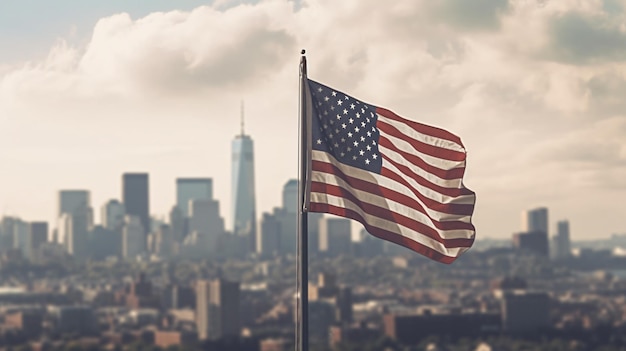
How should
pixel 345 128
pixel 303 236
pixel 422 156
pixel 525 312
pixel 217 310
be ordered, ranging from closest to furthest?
pixel 303 236, pixel 345 128, pixel 422 156, pixel 525 312, pixel 217 310

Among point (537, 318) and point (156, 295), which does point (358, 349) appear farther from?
point (156, 295)

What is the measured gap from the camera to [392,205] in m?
8.95

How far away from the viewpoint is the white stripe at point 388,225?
8.67m

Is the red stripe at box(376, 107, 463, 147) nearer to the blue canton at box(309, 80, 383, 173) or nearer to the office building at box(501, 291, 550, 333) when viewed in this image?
the blue canton at box(309, 80, 383, 173)

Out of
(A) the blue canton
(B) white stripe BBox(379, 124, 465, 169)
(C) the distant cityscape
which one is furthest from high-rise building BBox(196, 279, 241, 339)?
(A) the blue canton

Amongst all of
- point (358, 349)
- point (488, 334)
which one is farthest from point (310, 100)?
point (488, 334)

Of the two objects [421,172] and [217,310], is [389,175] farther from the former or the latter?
[217,310]

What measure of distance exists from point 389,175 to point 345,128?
46 cm

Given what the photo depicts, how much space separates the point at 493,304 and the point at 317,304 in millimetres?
17520

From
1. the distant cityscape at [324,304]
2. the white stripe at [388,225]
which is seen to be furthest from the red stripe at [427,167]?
the distant cityscape at [324,304]

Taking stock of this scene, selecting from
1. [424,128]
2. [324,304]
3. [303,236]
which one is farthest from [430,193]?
[324,304]

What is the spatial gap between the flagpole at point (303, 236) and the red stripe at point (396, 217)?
0.12m

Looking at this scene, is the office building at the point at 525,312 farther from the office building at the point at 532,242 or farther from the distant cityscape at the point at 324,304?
the office building at the point at 532,242

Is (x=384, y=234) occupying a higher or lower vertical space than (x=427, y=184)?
lower
